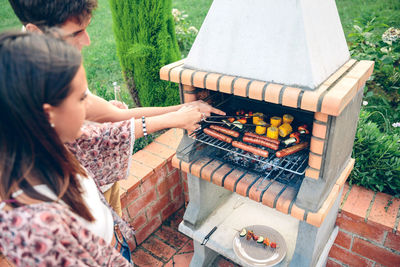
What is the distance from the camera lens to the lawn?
5043mm

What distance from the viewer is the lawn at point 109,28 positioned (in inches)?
199

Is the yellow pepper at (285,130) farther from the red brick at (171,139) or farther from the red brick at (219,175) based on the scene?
the red brick at (171,139)

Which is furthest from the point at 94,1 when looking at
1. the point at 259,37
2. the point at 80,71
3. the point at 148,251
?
the point at 148,251

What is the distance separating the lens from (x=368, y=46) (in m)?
3.74

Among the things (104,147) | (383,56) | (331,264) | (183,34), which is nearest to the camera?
(104,147)

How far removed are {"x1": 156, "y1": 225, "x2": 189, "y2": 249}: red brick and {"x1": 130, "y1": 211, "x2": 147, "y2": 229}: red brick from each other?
297 mm

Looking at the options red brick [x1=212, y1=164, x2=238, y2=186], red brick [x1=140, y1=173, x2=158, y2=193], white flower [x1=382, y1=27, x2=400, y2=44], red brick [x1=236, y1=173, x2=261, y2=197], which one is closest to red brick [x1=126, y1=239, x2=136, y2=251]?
red brick [x1=140, y1=173, x2=158, y2=193]

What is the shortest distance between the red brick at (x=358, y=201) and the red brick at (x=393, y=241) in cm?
23

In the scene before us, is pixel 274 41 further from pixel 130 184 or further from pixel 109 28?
pixel 109 28

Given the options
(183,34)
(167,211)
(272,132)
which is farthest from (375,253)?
(183,34)

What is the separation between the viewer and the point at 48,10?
1.59 metres

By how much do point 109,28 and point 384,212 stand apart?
296 inches

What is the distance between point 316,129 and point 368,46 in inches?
112

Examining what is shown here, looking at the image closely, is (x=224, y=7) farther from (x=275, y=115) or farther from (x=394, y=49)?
(x=394, y=49)
